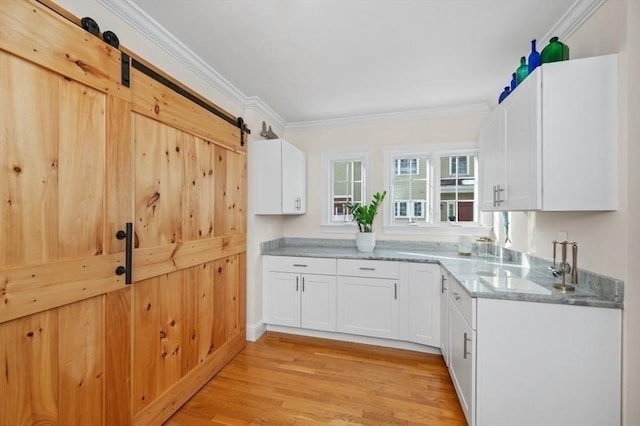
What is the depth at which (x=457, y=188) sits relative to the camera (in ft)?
10.6

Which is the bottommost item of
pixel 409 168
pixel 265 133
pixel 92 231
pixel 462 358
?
pixel 462 358

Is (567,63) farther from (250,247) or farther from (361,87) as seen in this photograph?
(250,247)

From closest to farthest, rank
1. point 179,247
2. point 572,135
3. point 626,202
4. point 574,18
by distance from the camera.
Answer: point 626,202 → point 572,135 → point 574,18 → point 179,247

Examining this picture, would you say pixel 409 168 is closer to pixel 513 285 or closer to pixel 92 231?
pixel 513 285

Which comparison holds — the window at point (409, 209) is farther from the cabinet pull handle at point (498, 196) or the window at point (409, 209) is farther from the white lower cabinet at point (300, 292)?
the cabinet pull handle at point (498, 196)

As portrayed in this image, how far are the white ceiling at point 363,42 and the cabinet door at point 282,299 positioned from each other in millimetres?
1966

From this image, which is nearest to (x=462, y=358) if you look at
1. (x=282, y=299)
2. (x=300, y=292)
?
(x=300, y=292)

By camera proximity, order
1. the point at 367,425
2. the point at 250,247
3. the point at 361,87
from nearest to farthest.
Result: the point at 367,425, the point at 361,87, the point at 250,247

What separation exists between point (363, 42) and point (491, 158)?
1.33 m

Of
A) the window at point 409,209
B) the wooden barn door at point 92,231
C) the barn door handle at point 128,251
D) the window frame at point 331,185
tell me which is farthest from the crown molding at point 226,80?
the barn door handle at point 128,251

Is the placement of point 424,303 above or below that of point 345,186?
below

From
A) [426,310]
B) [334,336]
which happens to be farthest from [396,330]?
[334,336]

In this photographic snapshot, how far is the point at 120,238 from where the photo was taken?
148cm

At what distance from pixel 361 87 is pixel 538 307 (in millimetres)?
2226
